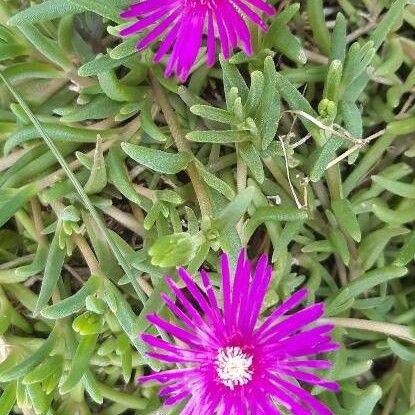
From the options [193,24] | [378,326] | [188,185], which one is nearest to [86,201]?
[188,185]

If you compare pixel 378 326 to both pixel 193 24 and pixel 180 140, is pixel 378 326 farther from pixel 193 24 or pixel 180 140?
pixel 193 24

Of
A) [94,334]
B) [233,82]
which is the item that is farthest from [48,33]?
[94,334]

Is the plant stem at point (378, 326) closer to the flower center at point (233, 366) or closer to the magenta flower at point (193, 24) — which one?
the flower center at point (233, 366)

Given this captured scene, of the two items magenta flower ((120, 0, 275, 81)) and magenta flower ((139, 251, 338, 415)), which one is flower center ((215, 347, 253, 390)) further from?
magenta flower ((120, 0, 275, 81))

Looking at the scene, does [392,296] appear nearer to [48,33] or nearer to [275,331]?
[275,331]

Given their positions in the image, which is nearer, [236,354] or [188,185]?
[236,354]

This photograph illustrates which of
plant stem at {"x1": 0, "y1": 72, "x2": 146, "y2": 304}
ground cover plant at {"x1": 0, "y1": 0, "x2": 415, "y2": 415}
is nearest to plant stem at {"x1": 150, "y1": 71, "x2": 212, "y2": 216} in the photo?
ground cover plant at {"x1": 0, "y1": 0, "x2": 415, "y2": 415}

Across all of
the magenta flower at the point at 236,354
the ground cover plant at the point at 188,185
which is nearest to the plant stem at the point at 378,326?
the ground cover plant at the point at 188,185
